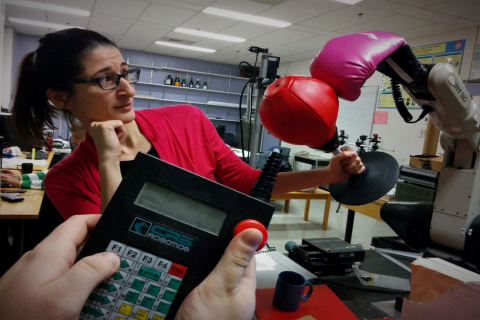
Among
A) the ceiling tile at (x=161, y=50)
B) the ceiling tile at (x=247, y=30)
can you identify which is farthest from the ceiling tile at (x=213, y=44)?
the ceiling tile at (x=161, y=50)

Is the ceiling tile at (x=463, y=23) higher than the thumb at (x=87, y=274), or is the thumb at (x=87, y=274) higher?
the ceiling tile at (x=463, y=23)

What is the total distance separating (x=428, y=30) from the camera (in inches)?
168

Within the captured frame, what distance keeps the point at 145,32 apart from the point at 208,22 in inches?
65.5

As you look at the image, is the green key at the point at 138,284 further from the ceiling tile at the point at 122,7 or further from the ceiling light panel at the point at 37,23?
the ceiling light panel at the point at 37,23

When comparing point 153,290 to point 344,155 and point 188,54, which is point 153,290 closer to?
point 344,155

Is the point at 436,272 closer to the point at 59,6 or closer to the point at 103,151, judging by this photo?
the point at 103,151

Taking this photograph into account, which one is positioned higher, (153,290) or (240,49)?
(240,49)

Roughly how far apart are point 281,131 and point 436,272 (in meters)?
0.41

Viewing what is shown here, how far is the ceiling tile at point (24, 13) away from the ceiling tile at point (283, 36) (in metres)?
3.59

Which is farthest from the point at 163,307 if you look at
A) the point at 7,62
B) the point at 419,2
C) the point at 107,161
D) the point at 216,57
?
the point at 7,62

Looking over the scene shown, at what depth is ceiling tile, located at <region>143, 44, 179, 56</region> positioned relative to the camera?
7.31 metres

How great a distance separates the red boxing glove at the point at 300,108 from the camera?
568mm

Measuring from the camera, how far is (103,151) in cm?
71

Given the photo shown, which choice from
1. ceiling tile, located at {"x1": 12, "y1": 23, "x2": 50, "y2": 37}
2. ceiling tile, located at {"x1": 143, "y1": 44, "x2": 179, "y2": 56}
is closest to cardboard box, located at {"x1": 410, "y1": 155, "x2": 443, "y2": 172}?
ceiling tile, located at {"x1": 143, "y1": 44, "x2": 179, "y2": 56}
